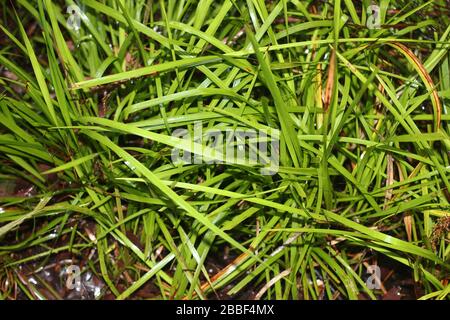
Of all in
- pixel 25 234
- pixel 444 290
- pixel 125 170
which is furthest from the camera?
pixel 25 234

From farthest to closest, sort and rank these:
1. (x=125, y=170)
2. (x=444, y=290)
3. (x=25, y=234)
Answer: (x=25, y=234) → (x=125, y=170) → (x=444, y=290)

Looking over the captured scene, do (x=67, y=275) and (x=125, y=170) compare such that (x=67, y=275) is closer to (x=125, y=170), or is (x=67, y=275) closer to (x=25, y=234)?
(x=25, y=234)

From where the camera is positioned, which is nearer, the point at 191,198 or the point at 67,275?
the point at 191,198

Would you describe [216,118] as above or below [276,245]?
above
